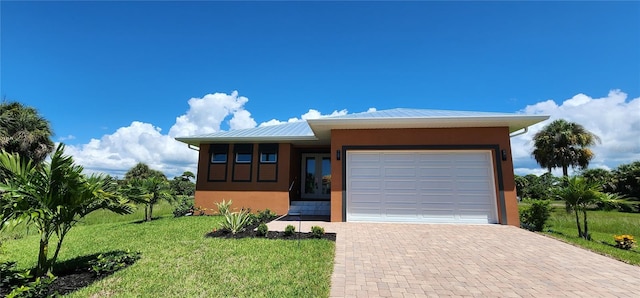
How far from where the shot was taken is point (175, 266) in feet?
13.6

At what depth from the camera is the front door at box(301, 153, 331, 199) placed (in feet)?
40.7

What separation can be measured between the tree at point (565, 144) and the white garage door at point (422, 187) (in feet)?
63.0

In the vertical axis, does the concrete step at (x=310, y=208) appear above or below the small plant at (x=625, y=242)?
above

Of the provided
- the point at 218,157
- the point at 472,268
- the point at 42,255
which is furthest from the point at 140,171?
the point at 472,268

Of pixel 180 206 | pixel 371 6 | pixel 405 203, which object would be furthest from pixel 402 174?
pixel 180 206

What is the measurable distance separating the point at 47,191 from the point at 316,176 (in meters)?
9.82

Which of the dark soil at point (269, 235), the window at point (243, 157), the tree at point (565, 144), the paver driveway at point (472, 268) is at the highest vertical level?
the tree at point (565, 144)

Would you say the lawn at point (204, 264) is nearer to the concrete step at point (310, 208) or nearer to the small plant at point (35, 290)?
the small plant at point (35, 290)

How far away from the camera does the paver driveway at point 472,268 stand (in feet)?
10.6

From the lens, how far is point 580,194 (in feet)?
22.9

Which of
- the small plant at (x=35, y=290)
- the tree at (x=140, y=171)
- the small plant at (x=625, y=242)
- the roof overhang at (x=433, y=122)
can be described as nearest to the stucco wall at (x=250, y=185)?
the roof overhang at (x=433, y=122)

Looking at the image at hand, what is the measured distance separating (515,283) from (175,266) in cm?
513

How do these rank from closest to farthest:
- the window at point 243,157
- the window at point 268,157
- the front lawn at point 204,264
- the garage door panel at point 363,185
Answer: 1. the front lawn at point 204,264
2. the garage door panel at point 363,185
3. the window at point 268,157
4. the window at point 243,157

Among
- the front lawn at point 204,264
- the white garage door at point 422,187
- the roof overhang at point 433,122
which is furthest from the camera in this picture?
the white garage door at point 422,187
